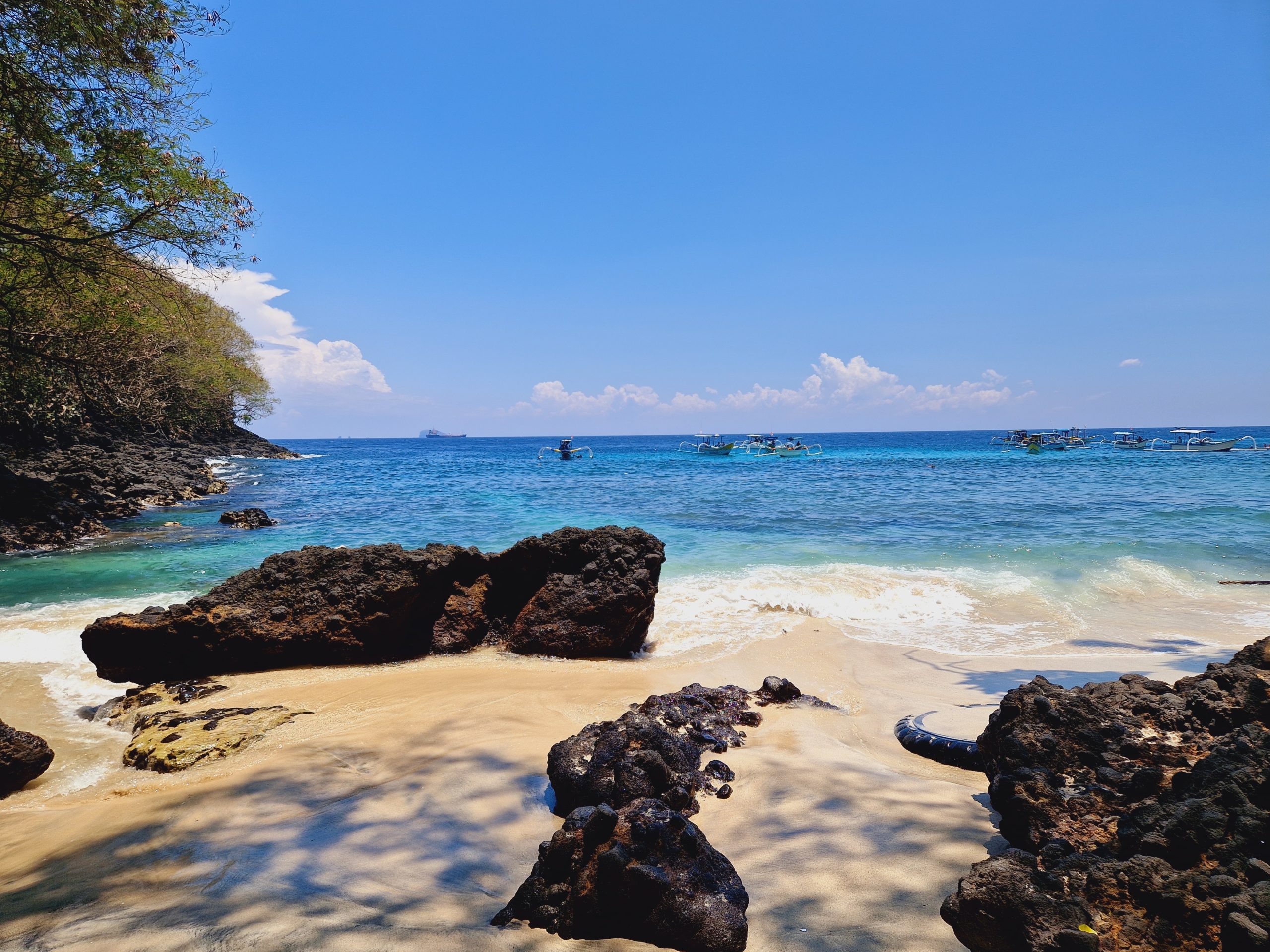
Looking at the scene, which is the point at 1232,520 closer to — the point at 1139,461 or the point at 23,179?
the point at 23,179

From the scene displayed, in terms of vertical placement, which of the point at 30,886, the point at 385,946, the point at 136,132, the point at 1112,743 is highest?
the point at 136,132

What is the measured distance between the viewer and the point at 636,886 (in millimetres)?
2260

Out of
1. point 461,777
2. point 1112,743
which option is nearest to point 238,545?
point 461,777

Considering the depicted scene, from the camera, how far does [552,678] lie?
6.27 metres

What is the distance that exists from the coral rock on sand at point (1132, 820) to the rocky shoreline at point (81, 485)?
18657 millimetres

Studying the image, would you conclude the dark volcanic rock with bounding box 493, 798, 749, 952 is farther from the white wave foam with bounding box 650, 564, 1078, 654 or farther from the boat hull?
the boat hull

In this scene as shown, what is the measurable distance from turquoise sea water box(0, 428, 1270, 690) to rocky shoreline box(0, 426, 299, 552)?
116cm

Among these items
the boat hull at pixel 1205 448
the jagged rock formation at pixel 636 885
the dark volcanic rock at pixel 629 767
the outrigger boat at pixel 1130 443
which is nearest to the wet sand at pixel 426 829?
the jagged rock formation at pixel 636 885

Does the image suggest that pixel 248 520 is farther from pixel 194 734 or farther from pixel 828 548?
pixel 828 548

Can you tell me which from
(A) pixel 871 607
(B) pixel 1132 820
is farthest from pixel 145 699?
(A) pixel 871 607

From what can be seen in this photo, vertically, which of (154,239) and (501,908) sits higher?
(154,239)

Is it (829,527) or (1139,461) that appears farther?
(1139,461)

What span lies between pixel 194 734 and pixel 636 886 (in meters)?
3.98

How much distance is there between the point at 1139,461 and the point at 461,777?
54098 mm
